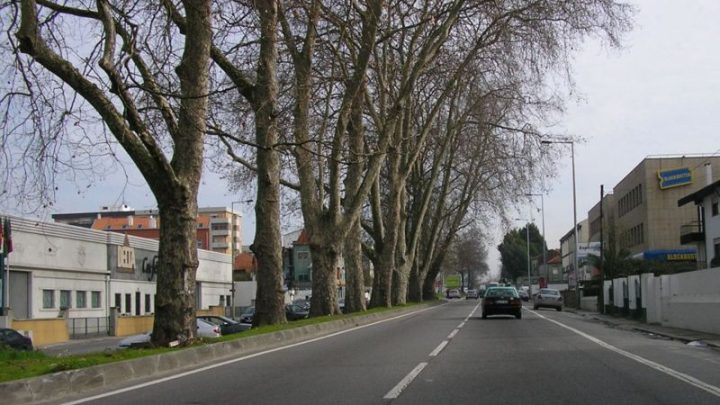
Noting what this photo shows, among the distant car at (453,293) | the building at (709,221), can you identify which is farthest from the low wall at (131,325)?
the distant car at (453,293)

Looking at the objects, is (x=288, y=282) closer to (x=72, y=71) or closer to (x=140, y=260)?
(x=140, y=260)

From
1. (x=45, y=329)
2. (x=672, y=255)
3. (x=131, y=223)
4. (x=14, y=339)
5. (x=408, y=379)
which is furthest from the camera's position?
(x=131, y=223)

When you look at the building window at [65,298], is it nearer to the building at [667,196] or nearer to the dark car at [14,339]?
the dark car at [14,339]

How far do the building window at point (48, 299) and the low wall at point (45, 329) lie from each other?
4873 mm

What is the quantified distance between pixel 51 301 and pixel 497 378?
35.5 metres

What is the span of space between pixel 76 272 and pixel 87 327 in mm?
6387

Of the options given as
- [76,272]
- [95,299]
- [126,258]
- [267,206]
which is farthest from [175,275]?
[126,258]

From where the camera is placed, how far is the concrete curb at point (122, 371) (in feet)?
31.3

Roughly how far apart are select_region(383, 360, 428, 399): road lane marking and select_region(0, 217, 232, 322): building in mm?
20476

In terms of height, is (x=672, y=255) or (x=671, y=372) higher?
(x=672, y=255)

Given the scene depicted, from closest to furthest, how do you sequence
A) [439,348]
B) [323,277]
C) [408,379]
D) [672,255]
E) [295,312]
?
[408,379], [439,348], [323,277], [295,312], [672,255]

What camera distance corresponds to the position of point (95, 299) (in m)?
46.6

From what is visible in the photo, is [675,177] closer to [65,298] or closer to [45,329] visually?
[65,298]

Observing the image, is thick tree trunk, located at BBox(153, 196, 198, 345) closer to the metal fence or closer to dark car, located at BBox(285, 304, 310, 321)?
dark car, located at BBox(285, 304, 310, 321)
